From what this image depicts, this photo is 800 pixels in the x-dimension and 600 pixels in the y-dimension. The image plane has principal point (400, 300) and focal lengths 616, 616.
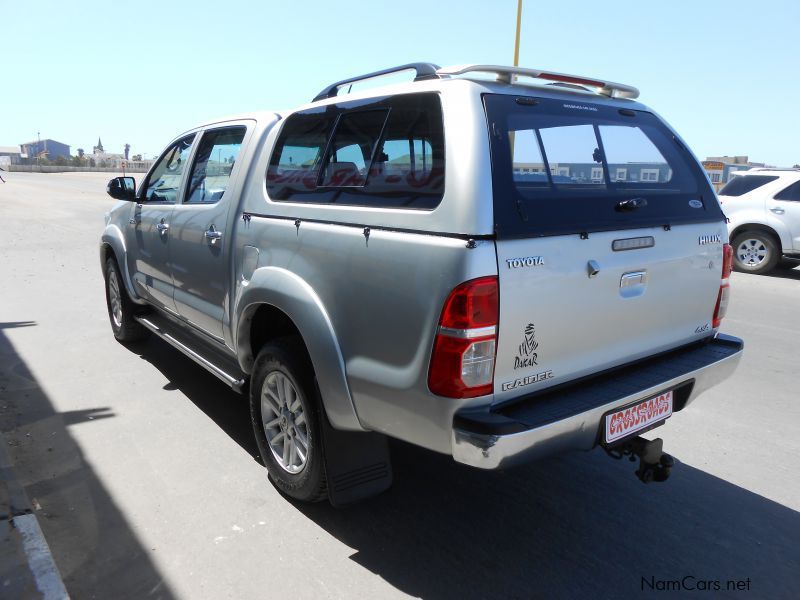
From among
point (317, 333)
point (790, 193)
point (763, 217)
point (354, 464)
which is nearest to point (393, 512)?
point (354, 464)

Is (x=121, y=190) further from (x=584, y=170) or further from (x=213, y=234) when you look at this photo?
(x=584, y=170)

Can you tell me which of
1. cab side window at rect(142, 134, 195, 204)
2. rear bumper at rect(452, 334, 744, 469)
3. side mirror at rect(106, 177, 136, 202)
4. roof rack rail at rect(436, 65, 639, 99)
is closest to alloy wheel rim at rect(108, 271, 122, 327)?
side mirror at rect(106, 177, 136, 202)

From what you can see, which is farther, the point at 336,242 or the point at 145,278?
the point at 145,278

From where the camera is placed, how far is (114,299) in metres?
6.08

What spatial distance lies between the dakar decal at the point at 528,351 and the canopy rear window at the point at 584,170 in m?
0.38

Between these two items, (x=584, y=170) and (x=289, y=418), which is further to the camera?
(x=289, y=418)

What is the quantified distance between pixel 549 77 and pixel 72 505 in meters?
3.24

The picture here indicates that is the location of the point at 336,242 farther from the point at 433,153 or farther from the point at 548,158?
the point at 548,158

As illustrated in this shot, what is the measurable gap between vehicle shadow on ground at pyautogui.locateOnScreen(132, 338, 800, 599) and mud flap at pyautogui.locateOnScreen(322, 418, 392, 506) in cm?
24

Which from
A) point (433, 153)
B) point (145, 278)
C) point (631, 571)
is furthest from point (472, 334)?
point (145, 278)

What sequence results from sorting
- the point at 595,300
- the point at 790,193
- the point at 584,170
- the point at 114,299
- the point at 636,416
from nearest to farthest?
the point at 595,300 → the point at 636,416 → the point at 584,170 → the point at 114,299 → the point at 790,193

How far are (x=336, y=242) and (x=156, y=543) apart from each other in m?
1.66

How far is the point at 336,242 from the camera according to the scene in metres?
2.73

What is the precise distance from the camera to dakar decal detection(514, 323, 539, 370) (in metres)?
2.37
